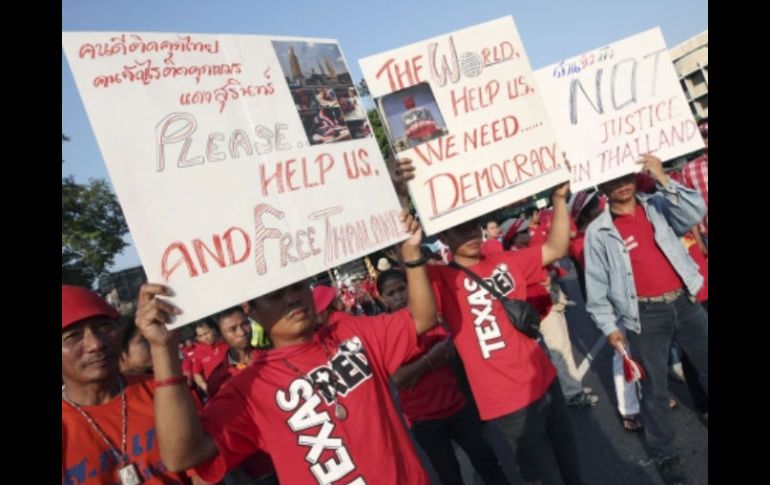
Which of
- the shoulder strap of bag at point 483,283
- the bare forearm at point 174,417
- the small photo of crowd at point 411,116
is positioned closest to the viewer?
the bare forearm at point 174,417

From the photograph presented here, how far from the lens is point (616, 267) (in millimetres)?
3531

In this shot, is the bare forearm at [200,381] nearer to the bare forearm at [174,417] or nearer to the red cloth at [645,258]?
the bare forearm at [174,417]

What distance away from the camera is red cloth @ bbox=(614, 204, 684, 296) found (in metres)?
3.46

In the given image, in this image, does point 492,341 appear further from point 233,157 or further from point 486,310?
point 233,157

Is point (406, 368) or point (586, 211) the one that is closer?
point (406, 368)

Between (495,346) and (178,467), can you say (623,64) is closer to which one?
(495,346)

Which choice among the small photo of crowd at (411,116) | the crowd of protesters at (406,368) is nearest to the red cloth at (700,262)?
the crowd of protesters at (406,368)

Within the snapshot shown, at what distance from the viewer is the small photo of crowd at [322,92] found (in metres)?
2.26

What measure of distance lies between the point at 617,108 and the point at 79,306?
2.95m

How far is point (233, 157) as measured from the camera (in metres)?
2.02

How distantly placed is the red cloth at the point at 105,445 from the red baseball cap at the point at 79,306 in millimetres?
327

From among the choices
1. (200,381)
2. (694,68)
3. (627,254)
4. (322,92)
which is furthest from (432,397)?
(694,68)
